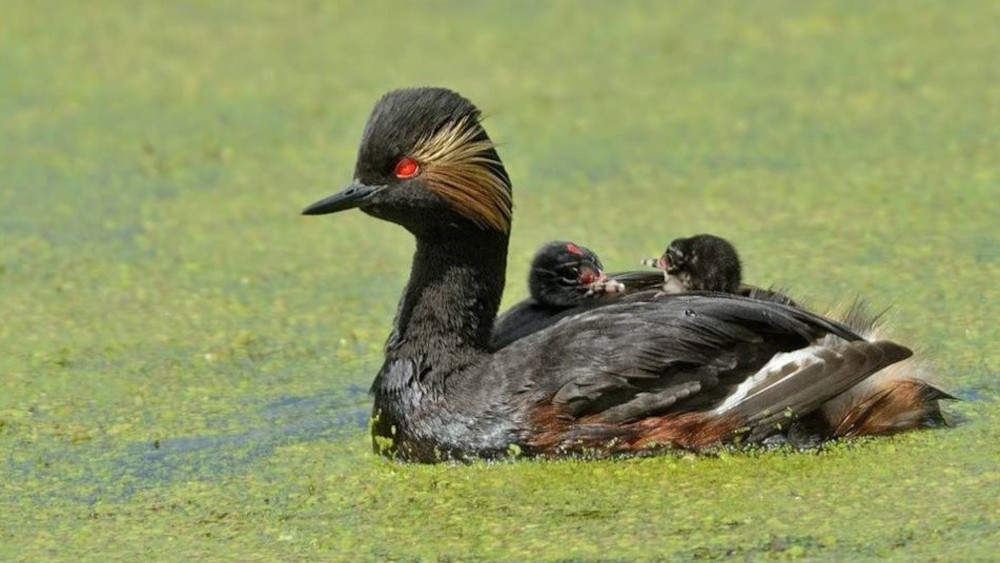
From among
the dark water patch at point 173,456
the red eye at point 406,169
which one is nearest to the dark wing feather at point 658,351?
the red eye at point 406,169

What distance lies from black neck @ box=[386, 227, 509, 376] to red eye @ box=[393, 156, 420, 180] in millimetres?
238

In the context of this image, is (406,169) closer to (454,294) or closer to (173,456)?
(454,294)

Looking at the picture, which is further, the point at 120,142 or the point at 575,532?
the point at 120,142

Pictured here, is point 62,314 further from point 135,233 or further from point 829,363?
point 829,363

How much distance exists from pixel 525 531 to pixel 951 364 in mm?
2269

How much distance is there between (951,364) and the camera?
7016 millimetres

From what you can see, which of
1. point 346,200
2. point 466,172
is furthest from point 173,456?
point 466,172

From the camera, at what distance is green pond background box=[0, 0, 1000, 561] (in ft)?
18.4

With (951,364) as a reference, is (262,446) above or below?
below

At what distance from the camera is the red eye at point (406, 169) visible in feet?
20.7

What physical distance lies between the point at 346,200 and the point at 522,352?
0.77m

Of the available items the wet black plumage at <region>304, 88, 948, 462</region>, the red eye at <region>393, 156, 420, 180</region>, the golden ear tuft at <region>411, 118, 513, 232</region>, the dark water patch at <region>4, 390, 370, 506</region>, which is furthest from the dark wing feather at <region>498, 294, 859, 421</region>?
the dark water patch at <region>4, 390, 370, 506</region>

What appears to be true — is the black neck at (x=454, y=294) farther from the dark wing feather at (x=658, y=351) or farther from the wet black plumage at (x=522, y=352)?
the dark wing feather at (x=658, y=351)

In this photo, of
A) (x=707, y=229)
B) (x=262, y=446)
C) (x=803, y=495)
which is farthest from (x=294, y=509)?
(x=707, y=229)
